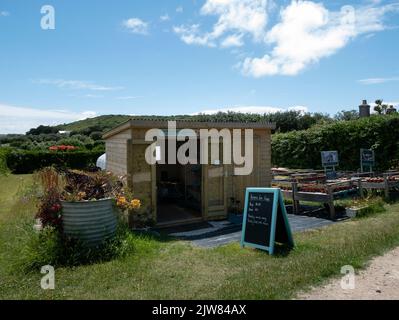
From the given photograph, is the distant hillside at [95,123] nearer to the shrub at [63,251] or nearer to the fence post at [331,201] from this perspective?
the fence post at [331,201]

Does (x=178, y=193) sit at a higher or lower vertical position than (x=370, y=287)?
higher

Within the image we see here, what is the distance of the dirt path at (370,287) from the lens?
4.29 metres

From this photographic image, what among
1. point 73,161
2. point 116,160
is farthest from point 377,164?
point 73,161

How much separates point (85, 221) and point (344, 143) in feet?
43.2

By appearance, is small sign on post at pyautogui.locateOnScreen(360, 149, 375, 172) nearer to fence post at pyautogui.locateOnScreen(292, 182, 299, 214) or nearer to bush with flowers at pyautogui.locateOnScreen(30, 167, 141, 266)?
fence post at pyautogui.locateOnScreen(292, 182, 299, 214)

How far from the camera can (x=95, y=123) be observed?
62031 millimetres

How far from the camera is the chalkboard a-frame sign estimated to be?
6.18 metres

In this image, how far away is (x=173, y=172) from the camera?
14.1 m

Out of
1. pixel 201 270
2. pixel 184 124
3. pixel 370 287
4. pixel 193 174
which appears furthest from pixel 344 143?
pixel 201 270

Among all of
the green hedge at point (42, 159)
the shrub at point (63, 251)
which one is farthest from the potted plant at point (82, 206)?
the green hedge at point (42, 159)

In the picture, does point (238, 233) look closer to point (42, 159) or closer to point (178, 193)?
point (178, 193)

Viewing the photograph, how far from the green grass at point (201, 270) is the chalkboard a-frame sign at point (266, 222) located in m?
0.23

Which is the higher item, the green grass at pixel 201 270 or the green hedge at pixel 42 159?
the green hedge at pixel 42 159
